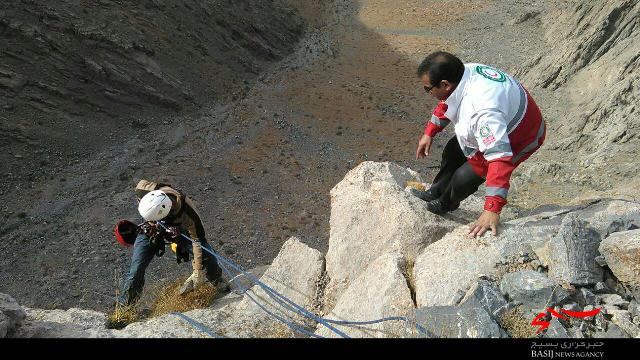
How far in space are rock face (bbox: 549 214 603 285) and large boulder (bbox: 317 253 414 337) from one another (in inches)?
51.3

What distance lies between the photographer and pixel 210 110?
15453mm

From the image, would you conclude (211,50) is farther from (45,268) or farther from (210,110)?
(45,268)

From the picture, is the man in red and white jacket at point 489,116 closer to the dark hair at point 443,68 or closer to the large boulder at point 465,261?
the dark hair at point 443,68

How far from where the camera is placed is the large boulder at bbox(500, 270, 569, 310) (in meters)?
3.66

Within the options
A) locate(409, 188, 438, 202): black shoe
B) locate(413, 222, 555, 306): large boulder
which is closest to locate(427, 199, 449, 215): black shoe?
locate(409, 188, 438, 202): black shoe

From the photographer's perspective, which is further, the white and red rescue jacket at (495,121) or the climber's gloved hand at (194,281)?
the climber's gloved hand at (194,281)

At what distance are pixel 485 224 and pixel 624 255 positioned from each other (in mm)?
1109

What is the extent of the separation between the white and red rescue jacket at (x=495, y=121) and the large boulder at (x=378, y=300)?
44.0 inches

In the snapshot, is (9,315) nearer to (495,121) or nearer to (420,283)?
(420,283)

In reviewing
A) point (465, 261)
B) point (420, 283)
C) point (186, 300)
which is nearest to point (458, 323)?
point (420, 283)

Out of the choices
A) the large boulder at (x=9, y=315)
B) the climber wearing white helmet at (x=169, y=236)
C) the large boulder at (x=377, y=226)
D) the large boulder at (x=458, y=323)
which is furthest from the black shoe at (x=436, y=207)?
the large boulder at (x=9, y=315)

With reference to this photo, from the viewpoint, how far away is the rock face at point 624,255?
3689 millimetres

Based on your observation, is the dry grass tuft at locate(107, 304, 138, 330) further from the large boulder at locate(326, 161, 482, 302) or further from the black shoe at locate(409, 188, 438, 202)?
the black shoe at locate(409, 188, 438, 202)
